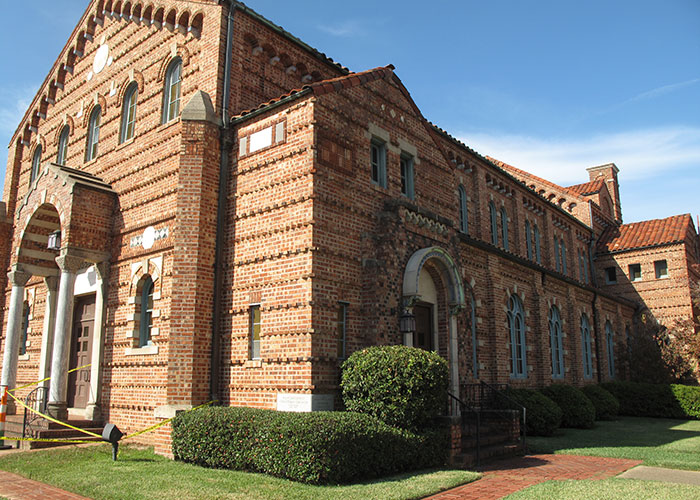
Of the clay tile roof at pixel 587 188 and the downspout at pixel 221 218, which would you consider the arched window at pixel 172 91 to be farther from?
the clay tile roof at pixel 587 188

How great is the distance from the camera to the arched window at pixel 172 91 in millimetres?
14430

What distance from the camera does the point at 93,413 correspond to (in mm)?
13367

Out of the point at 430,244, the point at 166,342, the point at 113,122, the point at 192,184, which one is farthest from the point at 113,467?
the point at 113,122

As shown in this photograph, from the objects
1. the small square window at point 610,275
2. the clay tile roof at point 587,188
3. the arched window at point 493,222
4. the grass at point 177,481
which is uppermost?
the clay tile roof at point 587,188

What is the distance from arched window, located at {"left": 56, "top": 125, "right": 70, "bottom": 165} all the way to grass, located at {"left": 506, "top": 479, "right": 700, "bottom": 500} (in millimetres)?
16905

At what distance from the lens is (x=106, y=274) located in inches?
565

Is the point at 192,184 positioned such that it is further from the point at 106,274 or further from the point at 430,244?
the point at 430,244

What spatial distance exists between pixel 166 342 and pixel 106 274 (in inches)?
143

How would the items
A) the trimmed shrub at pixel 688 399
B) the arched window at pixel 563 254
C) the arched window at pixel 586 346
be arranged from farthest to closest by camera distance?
the arched window at pixel 563 254
the arched window at pixel 586 346
the trimmed shrub at pixel 688 399

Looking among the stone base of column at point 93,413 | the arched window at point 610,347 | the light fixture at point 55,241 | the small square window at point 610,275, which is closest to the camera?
the stone base of column at point 93,413

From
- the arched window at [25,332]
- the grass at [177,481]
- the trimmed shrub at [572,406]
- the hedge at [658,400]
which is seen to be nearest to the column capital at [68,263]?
the grass at [177,481]

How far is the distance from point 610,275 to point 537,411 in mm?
21157

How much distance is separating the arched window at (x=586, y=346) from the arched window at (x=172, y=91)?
2021 centimetres

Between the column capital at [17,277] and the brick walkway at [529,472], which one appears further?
the column capital at [17,277]
